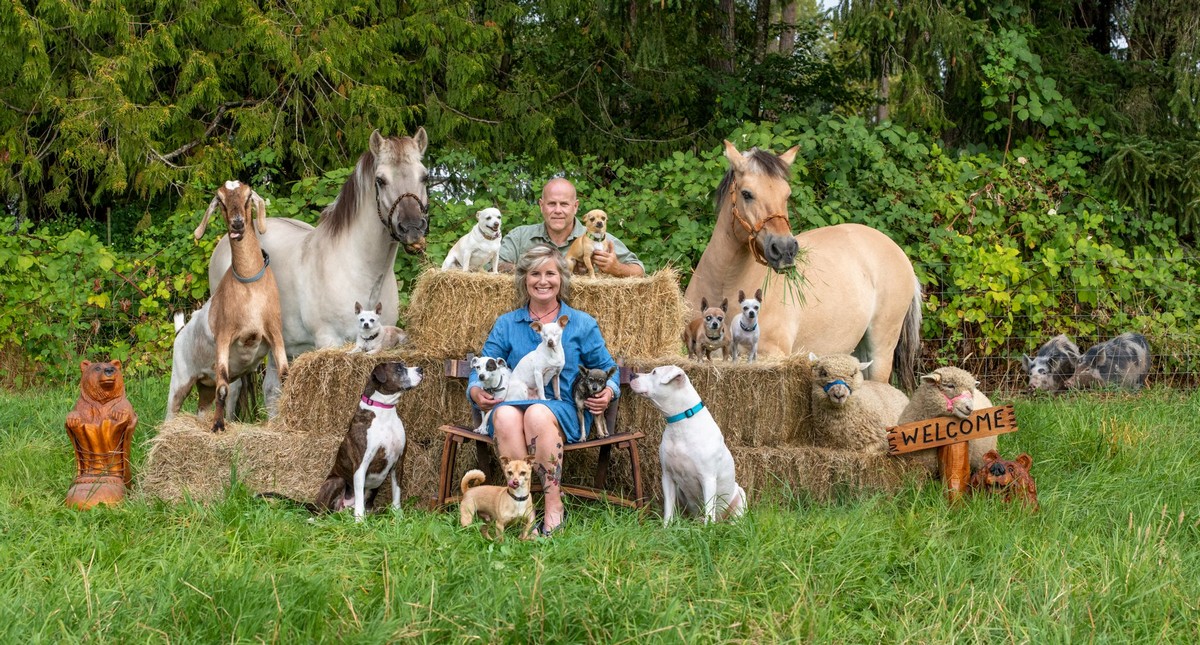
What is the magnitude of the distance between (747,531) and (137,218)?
1090 centimetres

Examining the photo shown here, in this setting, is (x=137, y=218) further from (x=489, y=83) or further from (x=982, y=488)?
(x=982, y=488)

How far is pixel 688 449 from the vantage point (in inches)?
184

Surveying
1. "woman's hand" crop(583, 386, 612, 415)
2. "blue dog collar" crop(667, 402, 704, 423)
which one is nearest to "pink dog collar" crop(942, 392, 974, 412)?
"blue dog collar" crop(667, 402, 704, 423)

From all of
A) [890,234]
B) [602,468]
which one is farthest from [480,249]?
[890,234]

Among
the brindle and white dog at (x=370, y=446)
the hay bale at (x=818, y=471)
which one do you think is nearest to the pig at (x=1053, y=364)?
the hay bale at (x=818, y=471)

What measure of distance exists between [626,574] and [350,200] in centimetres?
310

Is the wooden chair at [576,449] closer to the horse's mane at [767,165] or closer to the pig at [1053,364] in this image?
the horse's mane at [767,165]

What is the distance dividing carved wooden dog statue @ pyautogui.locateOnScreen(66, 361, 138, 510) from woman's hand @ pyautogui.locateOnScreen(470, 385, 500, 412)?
174 cm

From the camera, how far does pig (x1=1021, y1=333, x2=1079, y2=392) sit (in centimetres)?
876

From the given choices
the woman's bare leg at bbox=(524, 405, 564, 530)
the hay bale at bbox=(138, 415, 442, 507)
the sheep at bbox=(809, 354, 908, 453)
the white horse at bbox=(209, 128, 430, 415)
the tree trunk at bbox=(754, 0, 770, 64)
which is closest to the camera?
the woman's bare leg at bbox=(524, 405, 564, 530)

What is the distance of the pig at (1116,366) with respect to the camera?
28.4ft

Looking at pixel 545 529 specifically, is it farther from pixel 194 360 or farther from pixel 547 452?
pixel 194 360

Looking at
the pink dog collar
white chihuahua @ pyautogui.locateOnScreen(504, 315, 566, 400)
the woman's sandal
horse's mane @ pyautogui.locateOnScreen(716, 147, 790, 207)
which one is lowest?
the woman's sandal

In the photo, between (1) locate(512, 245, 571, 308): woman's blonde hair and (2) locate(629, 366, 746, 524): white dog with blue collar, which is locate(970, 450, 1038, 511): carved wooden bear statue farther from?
(1) locate(512, 245, 571, 308): woman's blonde hair
